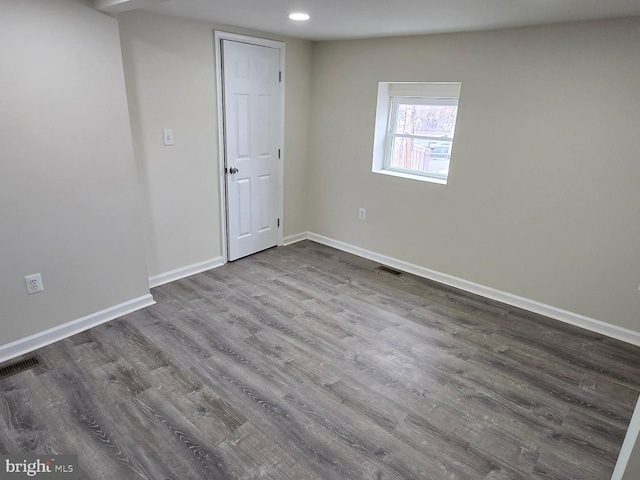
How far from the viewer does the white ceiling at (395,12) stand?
2227 mm

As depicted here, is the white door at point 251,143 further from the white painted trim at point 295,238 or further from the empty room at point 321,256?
the white painted trim at point 295,238

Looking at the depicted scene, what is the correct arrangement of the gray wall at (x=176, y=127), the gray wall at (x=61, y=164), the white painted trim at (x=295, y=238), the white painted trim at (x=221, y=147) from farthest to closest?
the white painted trim at (x=295, y=238)
the white painted trim at (x=221, y=147)
the gray wall at (x=176, y=127)
the gray wall at (x=61, y=164)

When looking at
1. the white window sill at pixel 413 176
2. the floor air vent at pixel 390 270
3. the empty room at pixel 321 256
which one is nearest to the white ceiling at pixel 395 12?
the empty room at pixel 321 256

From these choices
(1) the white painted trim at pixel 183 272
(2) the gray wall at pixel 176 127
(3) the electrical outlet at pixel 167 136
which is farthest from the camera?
(1) the white painted trim at pixel 183 272

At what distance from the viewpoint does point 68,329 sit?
8.88 ft

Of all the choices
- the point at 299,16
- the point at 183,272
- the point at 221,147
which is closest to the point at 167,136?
the point at 221,147

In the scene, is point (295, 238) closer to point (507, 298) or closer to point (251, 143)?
point (251, 143)

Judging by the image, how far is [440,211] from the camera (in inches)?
143

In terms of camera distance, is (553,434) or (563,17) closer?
(553,434)

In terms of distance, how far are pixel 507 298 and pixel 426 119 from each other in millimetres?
1794

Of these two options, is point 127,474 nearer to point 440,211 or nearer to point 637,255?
point 440,211

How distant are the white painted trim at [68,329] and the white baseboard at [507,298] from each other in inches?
87.4

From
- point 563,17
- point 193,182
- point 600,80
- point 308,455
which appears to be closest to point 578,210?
point 600,80

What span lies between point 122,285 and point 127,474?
154 cm
